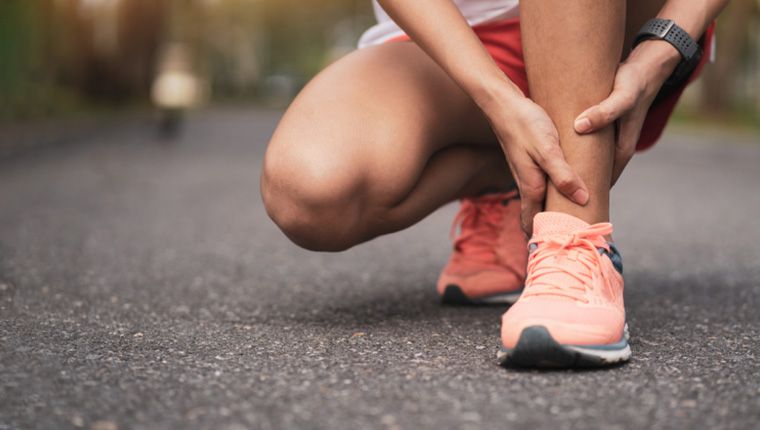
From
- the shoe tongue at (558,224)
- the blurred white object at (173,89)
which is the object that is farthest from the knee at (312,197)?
the blurred white object at (173,89)

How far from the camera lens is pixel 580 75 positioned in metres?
1.62

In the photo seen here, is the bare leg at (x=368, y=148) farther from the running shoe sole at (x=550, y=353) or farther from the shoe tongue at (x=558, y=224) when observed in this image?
the running shoe sole at (x=550, y=353)

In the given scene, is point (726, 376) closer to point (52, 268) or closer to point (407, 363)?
point (407, 363)

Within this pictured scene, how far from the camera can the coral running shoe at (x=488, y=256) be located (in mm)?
2133

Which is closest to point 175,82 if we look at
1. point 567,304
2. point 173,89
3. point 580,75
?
point 173,89

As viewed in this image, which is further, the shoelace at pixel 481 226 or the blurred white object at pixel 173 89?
the blurred white object at pixel 173 89

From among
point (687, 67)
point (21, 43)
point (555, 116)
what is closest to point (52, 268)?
point (555, 116)

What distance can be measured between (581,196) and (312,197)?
18.7 inches

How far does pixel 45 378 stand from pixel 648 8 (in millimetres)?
1333

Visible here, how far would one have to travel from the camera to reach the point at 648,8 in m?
1.92

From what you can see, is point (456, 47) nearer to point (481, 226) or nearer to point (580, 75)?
point (580, 75)

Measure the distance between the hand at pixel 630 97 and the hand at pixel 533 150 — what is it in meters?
0.06

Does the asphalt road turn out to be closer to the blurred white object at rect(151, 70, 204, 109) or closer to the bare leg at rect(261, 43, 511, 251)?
the bare leg at rect(261, 43, 511, 251)

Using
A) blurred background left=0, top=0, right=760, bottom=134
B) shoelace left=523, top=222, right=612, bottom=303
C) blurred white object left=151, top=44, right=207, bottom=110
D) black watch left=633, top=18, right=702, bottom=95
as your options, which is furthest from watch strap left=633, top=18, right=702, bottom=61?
blurred white object left=151, top=44, right=207, bottom=110
